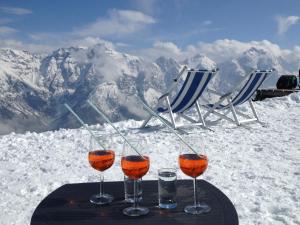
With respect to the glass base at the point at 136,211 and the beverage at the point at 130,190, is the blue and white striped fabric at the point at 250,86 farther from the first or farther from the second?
the glass base at the point at 136,211

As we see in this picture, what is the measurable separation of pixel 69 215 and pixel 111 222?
22cm

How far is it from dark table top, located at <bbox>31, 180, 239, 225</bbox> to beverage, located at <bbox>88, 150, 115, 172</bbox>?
0.63 ft

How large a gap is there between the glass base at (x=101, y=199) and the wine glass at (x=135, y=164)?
15 centimetres

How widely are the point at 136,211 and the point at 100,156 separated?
340 millimetres

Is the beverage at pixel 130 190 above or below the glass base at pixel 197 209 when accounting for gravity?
above

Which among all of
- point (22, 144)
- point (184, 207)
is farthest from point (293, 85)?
point (184, 207)

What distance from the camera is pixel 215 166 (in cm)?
577

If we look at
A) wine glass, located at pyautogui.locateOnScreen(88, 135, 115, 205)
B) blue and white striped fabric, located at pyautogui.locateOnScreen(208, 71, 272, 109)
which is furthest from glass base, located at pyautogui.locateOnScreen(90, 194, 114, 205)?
blue and white striped fabric, located at pyautogui.locateOnScreen(208, 71, 272, 109)

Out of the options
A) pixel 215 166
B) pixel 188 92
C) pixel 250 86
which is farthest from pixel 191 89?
pixel 215 166

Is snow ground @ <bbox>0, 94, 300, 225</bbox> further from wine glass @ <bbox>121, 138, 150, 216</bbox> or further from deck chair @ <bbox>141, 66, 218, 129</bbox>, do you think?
wine glass @ <bbox>121, 138, 150, 216</bbox>

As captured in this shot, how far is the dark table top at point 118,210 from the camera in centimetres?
174

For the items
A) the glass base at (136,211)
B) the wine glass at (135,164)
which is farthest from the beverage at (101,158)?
the glass base at (136,211)

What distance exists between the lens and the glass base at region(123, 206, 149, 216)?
1.82m

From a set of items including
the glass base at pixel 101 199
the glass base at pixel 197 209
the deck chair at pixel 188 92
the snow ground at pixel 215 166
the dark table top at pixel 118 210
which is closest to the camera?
the dark table top at pixel 118 210
